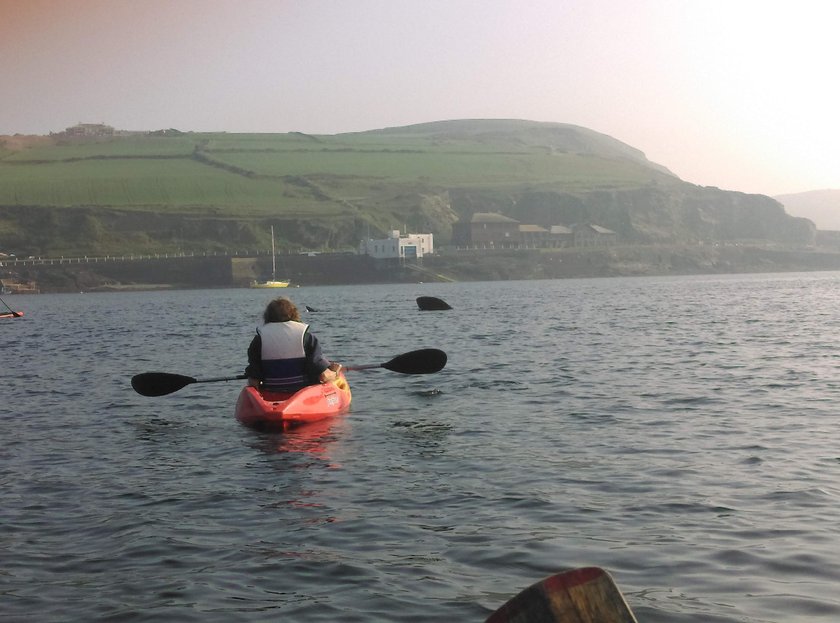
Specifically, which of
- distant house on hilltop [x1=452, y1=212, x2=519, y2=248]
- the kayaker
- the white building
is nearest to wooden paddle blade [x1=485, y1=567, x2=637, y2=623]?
the kayaker

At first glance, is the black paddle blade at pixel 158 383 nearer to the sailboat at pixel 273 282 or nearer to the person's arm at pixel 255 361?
the person's arm at pixel 255 361

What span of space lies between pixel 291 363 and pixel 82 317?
5754 cm

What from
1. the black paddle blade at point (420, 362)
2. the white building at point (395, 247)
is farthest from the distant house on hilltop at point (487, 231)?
the black paddle blade at point (420, 362)

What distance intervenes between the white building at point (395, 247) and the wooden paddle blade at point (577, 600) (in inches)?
6205

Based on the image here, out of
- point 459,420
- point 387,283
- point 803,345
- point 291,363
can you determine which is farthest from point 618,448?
point 387,283

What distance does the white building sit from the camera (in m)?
→ 162

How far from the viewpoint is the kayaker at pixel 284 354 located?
1698 cm

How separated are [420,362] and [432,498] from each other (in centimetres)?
1003

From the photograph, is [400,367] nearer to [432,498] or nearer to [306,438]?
[306,438]

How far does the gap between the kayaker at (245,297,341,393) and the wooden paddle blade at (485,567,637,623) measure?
1248cm

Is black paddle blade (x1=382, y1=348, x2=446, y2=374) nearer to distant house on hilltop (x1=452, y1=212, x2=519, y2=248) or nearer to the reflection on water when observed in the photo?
the reflection on water

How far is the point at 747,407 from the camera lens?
1898 centimetres

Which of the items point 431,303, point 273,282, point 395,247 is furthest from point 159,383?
point 395,247

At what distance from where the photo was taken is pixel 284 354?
1734cm
